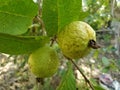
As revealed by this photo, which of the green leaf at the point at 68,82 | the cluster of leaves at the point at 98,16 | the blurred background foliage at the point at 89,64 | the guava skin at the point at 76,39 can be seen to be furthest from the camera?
the cluster of leaves at the point at 98,16

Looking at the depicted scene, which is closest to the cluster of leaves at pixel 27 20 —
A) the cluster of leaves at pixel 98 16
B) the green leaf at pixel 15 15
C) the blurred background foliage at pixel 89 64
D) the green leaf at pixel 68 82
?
the green leaf at pixel 15 15

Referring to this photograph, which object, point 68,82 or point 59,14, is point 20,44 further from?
point 68,82

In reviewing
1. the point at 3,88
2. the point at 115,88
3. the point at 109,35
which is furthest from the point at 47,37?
the point at 109,35

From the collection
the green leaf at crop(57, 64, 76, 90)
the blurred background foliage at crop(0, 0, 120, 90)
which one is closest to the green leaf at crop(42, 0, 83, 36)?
the green leaf at crop(57, 64, 76, 90)

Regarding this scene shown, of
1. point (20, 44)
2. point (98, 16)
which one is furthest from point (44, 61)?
point (98, 16)

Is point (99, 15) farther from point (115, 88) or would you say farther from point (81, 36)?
point (81, 36)

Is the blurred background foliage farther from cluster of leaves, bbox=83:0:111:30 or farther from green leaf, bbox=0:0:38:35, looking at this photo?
green leaf, bbox=0:0:38:35

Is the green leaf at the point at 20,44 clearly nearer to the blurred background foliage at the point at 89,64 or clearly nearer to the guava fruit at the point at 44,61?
the guava fruit at the point at 44,61
